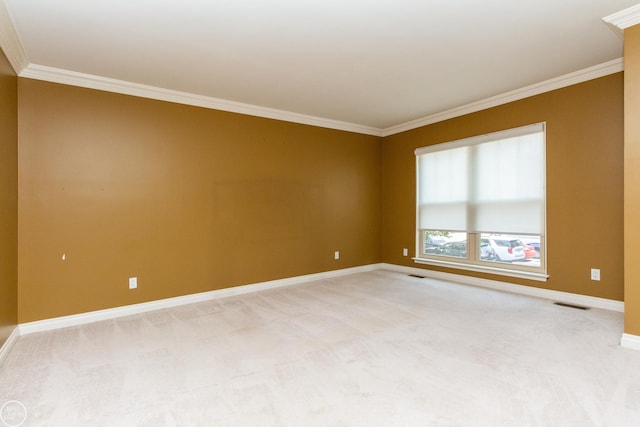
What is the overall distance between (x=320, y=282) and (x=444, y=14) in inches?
144

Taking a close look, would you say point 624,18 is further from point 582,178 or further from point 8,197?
point 8,197

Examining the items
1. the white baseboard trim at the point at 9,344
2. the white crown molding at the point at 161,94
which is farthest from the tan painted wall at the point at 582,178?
the white baseboard trim at the point at 9,344

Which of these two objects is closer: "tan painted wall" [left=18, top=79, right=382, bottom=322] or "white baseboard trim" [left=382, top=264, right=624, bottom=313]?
"tan painted wall" [left=18, top=79, right=382, bottom=322]

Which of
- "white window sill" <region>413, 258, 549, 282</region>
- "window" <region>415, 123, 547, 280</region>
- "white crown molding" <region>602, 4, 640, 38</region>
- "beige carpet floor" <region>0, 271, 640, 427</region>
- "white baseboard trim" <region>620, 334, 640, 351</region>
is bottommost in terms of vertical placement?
"beige carpet floor" <region>0, 271, 640, 427</region>

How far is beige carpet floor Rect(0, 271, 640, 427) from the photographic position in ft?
5.75

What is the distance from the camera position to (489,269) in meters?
4.44

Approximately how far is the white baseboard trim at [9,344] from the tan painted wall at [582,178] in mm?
5144

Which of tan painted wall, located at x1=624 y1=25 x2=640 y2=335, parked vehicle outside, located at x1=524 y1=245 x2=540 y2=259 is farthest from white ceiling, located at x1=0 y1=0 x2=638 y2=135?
parked vehicle outside, located at x1=524 y1=245 x2=540 y2=259

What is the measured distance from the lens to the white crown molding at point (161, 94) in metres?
3.18

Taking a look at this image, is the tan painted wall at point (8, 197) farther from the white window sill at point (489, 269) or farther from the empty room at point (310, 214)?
the white window sill at point (489, 269)

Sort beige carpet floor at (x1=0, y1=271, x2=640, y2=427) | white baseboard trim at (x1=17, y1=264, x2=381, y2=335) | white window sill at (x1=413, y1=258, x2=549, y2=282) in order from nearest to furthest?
beige carpet floor at (x1=0, y1=271, x2=640, y2=427), white baseboard trim at (x1=17, y1=264, x2=381, y2=335), white window sill at (x1=413, y1=258, x2=549, y2=282)

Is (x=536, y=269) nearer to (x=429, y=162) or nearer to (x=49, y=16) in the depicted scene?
(x=429, y=162)

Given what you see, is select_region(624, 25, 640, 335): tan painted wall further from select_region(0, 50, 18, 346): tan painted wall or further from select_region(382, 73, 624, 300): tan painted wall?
select_region(0, 50, 18, 346): tan painted wall

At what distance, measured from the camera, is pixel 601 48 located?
3.00 m
